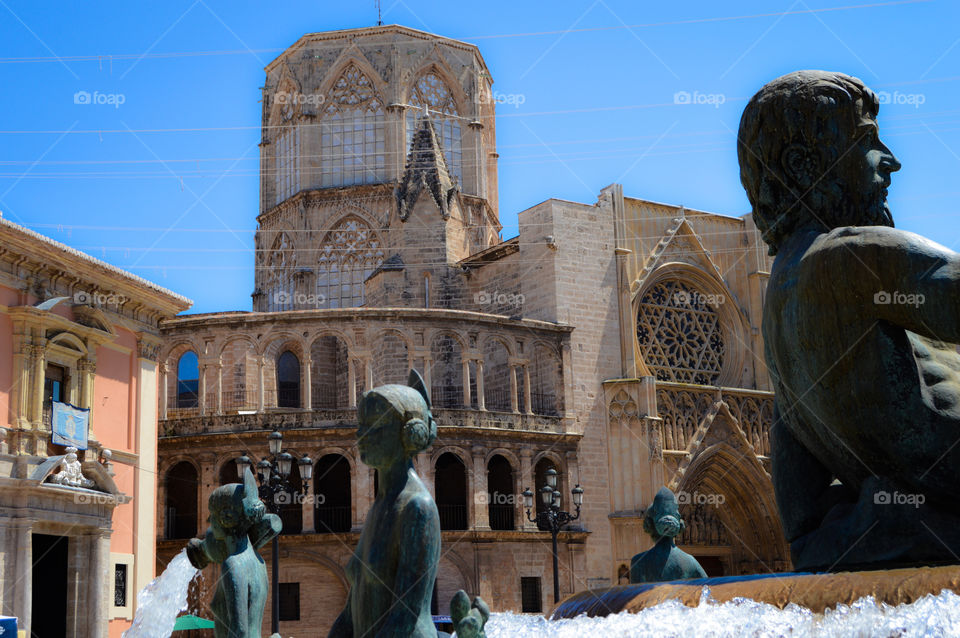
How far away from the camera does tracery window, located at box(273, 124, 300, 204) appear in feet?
140

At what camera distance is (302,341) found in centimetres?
3111

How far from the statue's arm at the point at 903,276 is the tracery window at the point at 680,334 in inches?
1277

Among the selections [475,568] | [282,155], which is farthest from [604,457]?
[282,155]

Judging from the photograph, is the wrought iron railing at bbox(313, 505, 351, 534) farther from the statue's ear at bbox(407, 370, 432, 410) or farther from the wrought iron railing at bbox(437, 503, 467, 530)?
the statue's ear at bbox(407, 370, 432, 410)

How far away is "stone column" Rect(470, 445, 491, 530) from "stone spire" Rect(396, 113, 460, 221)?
9.61 meters

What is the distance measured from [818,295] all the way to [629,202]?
3313cm

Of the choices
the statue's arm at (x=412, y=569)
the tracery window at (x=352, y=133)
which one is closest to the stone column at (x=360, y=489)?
the tracery window at (x=352, y=133)

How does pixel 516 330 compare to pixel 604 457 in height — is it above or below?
above

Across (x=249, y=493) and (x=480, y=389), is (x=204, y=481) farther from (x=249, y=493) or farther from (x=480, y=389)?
(x=249, y=493)

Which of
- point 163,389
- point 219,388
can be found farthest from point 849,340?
point 163,389

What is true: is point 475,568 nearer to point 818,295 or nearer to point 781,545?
point 781,545

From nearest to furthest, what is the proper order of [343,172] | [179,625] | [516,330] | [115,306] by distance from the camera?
[179,625] < [115,306] < [516,330] < [343,172]

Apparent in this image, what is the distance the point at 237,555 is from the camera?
6.65 metres

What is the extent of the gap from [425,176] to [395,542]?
3418 centimetres
